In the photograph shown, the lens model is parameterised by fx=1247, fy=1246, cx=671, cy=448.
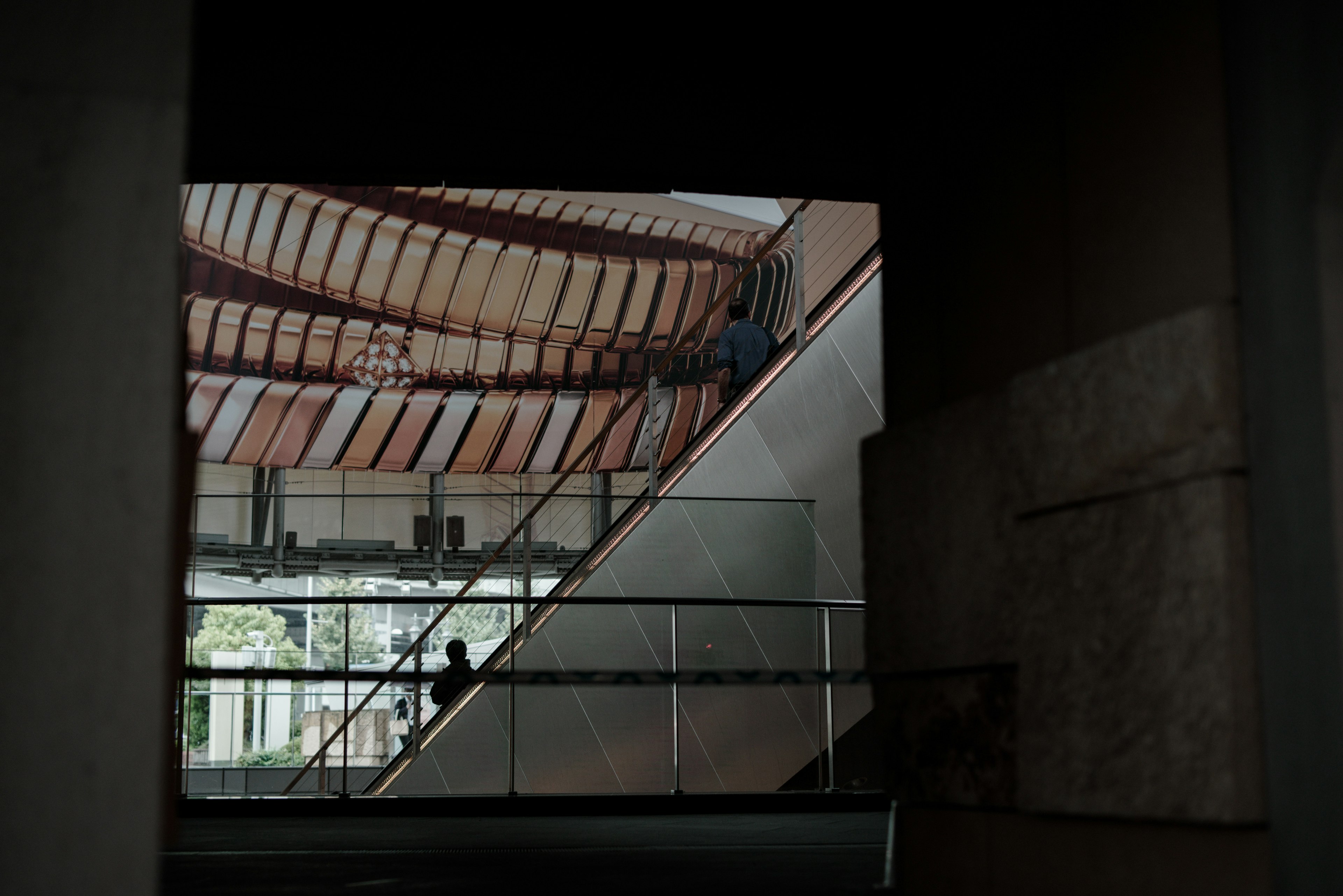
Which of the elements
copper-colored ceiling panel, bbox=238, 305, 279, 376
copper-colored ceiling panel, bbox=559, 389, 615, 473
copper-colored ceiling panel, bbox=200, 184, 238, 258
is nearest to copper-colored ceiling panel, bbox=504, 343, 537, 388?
copper-colored ceiling panel, bbox=559, 389, 615, 473

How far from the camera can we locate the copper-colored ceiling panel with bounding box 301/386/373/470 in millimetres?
20203

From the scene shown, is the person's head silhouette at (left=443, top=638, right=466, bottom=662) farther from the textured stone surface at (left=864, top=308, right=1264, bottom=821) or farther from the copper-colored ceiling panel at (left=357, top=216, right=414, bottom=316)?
the copper-colored ceiling panel at (left=357, top=216, right=414, bottom=316)

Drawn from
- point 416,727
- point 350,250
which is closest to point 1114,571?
point 416,727

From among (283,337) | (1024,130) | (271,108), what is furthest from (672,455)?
(283,337)

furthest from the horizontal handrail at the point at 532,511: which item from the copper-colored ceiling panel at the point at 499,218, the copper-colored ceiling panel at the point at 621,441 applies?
the copper-colored ceiling panel at the point at 499,218

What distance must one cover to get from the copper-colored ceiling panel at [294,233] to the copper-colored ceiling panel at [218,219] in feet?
2.73

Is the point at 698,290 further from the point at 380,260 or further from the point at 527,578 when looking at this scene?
the point at 527,578

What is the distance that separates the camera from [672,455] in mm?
9039

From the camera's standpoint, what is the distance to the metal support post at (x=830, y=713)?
6340 mm

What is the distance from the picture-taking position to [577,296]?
2142 centimetres

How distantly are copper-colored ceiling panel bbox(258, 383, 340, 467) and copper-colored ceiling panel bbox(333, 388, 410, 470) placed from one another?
64 centimetres

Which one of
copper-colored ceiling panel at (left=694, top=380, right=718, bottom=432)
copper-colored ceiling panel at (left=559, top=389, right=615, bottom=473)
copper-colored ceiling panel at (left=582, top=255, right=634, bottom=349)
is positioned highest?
copper-colored ceiling panel at (left=582, top=255, right=634, bottom=349)

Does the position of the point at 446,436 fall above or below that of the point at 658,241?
below

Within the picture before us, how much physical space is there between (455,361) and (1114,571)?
19687 mm
